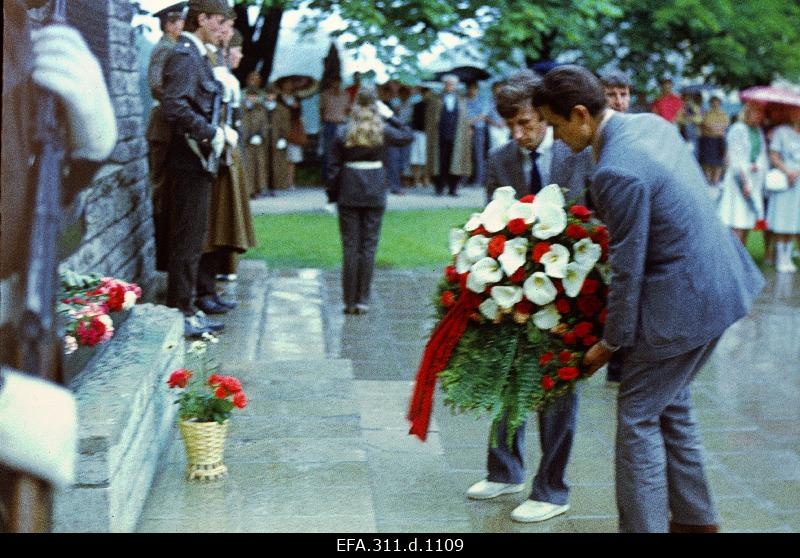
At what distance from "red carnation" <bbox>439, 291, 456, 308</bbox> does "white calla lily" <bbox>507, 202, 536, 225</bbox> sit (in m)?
0.42

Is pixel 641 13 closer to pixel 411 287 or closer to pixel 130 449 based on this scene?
pixel 411 287

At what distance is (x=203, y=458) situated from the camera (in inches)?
195

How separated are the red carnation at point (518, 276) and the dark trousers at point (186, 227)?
3.55 m

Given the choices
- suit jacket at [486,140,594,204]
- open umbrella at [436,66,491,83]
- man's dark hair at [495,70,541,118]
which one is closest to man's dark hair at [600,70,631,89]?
suit jacket at [486,140,594,204]

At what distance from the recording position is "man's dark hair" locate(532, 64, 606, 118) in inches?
178

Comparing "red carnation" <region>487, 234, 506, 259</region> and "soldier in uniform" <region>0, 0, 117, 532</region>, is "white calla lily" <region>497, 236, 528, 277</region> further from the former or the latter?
"soldier in uniform" <region>0, 0, 117, 532</region>

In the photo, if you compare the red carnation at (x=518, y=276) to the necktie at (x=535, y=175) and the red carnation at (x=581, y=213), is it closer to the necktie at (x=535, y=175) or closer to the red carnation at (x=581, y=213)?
the red carnation at (x=581, y=213)

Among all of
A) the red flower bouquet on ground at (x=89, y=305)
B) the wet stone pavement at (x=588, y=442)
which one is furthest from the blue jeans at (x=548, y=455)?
the red flower bouquet on ground at (x=89, y=305)

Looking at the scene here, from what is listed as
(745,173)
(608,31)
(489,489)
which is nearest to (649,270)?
(489,489)

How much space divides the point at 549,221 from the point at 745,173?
910 cm

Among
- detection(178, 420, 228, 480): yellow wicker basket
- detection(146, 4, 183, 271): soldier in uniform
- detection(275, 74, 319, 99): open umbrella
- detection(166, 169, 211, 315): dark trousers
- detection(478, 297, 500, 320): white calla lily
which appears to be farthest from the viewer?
detection(275, 74, 319, 99): open umbrella

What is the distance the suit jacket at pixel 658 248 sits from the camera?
171 inches

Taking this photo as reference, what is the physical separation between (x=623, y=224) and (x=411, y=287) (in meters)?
7.45

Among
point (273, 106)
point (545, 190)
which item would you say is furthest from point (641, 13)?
point (545, 190)
